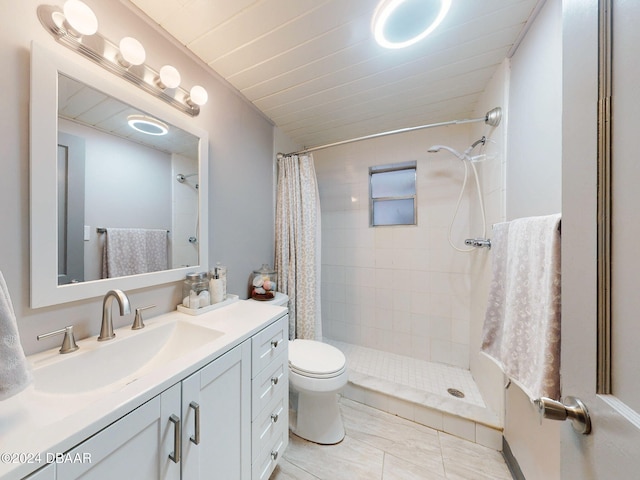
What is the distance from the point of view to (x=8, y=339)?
480 millimetres

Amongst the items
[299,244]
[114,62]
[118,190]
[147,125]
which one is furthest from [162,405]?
[299,244]

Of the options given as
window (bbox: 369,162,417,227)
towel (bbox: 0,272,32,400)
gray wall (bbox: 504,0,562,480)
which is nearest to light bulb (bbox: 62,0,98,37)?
towel (bbox: 0,272,32,400)

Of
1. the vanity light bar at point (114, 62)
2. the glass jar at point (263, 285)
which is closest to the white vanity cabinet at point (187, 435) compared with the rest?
the glass jar at point (263, 285)

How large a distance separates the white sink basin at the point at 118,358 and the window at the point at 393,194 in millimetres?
1835

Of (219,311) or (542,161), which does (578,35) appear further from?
(219,311)

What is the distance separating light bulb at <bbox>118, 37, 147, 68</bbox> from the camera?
904mm

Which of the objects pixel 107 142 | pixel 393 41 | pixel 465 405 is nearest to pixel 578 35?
pixel 393 41

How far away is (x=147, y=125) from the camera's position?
1053 millimetres

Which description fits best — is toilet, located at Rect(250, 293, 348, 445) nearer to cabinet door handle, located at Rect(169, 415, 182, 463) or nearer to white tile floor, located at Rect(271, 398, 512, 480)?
white tile floor, located at Rect(271, 398, 512, 480)

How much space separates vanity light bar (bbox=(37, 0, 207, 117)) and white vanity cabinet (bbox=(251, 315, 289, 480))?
1.25 meters

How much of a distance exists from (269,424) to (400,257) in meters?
1.67

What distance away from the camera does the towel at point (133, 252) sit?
923 millimetres

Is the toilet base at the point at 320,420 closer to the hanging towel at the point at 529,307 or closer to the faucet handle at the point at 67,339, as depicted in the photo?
the hanging towel at the point at 529,307

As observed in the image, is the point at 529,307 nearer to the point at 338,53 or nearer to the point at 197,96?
the point at 338,53
